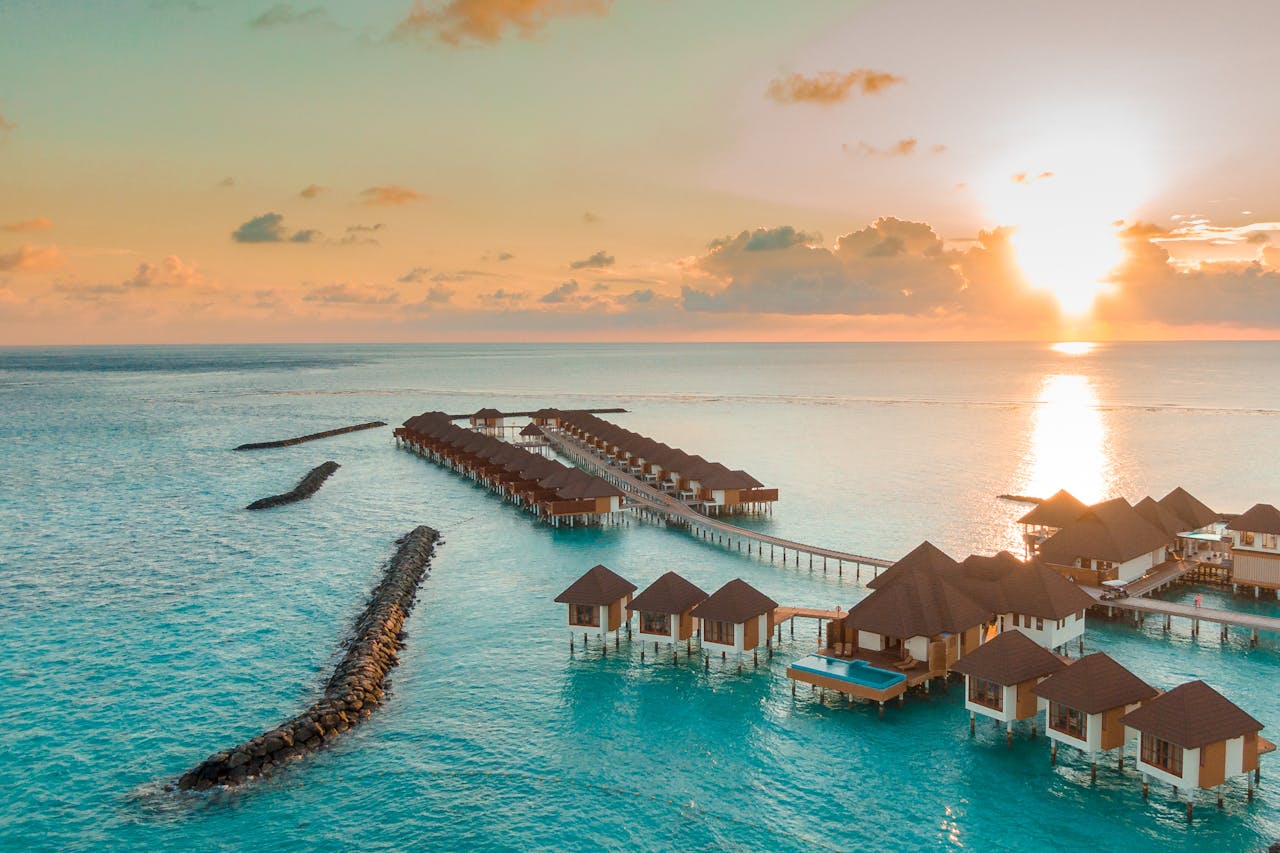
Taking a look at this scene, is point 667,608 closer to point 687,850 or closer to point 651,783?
point 651,783

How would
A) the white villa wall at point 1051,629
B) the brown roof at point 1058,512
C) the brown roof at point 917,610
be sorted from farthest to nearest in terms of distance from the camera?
the brown roof at point 1058,512 → the white villa wall at point 1051,629 → the brown roof at point 917,610

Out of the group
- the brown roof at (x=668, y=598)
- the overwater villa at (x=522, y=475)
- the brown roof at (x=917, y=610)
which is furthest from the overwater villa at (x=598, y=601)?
the overwater villa at (x=522, y=475)

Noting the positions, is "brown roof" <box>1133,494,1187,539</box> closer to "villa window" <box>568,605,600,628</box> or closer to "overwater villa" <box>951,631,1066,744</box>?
"overwater villa" <box>951,631,1066,744</box>

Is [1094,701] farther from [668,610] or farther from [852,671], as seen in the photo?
[668,610]

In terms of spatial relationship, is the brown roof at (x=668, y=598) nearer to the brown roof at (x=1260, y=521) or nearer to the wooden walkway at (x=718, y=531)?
the wooden walkway at (x=718, y=531)

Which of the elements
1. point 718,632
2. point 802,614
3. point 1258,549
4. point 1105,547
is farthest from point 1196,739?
point 1258,549

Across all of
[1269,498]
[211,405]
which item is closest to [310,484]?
[1269,498]
